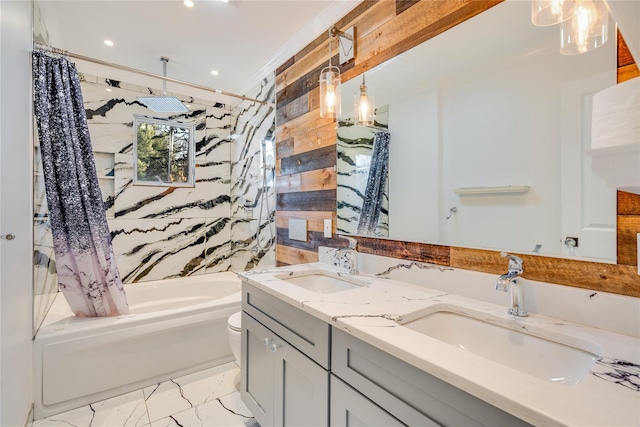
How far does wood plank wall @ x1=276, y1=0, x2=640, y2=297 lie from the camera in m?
0.97

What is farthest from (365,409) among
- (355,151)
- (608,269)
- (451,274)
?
(355,151)

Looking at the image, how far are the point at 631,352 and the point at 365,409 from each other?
69cm

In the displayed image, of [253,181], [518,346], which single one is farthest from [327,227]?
[253,181]

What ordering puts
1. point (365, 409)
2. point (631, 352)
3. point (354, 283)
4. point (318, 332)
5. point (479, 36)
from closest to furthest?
point (631, 352) < point (365, 409) < point (318, 332) < point (479, 36) < point (354, 283)

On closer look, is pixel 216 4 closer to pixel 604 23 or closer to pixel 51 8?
pixel 51 8

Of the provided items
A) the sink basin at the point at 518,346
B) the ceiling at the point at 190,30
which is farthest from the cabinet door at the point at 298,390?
the ceiling at the point at 190,30

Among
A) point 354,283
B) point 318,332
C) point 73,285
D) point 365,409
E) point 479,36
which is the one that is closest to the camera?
point 365,409

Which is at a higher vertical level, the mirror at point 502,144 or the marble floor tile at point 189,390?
the mirror at point 502,144

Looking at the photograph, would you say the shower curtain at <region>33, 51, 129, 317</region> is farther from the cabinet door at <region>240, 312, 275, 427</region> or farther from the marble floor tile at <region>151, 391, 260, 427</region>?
the cabinet door at <region>240, 312, 275, 427</region>

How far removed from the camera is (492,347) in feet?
3.09

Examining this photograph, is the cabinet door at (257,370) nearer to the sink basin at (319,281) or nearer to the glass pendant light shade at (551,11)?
the sink basin at (319,281)

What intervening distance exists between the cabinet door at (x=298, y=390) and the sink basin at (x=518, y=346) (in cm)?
40

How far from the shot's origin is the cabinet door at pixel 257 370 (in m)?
1.37

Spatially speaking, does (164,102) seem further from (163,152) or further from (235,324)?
(235,324)
